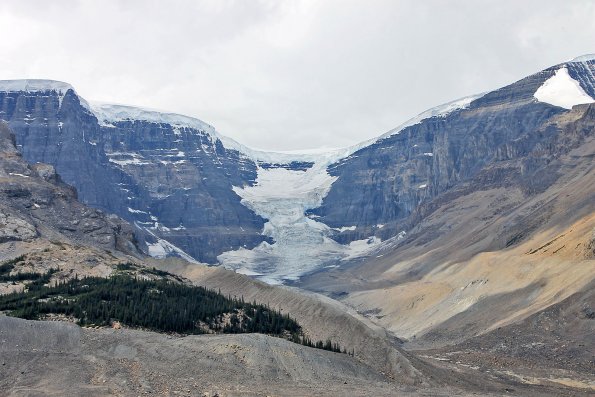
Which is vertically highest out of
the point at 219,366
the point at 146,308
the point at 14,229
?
the point at 14,229

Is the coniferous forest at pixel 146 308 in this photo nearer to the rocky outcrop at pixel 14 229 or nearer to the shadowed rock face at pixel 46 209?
the rocky outcrop at pixel 14 229

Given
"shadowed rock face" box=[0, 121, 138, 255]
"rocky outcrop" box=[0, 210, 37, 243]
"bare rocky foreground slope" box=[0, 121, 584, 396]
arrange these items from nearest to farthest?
1. "bare rocky foreground slope" box=[0, 121, 584, 396]
2. "rocky outcrop" box=[0, 210, 37, 243]
3. "shadowed rock face" box=[0, 121, 138, 255]

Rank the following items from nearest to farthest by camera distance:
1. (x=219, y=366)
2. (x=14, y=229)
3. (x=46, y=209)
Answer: (x=219, y=366) → (x=14, y=229) → (x=46, y=209)

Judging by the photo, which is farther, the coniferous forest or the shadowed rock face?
the shadowed rock face

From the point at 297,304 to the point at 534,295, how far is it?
47566 millimetres

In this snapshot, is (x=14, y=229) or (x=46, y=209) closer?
(x=14, y=229)

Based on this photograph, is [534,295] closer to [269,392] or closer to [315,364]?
[315,364]

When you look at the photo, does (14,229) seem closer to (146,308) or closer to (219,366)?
(146,308)

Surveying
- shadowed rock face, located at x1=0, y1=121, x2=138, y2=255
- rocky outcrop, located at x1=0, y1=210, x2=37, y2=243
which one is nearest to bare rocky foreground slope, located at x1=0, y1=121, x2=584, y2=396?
rocky outcrop, located at x1=0, y1=210, x2=37, y2=243

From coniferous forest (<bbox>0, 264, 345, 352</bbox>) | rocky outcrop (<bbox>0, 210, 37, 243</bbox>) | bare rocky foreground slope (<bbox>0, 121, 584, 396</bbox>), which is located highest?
rocky outcrop (<bbox>0, 210, 37, 243</bbox>)

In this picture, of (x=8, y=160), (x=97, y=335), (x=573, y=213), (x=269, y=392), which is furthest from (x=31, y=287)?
(x=573, y=213)

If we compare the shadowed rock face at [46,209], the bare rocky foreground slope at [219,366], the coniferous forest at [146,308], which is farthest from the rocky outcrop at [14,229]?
the bare rocky foreground slope at [219,366]

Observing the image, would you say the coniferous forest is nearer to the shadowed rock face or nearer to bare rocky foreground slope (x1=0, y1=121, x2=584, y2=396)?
bare rocky foreground slope (x1=0, y1=121, x2=584, y2=396)

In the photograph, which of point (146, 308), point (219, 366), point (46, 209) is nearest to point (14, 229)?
point (46, 209)
